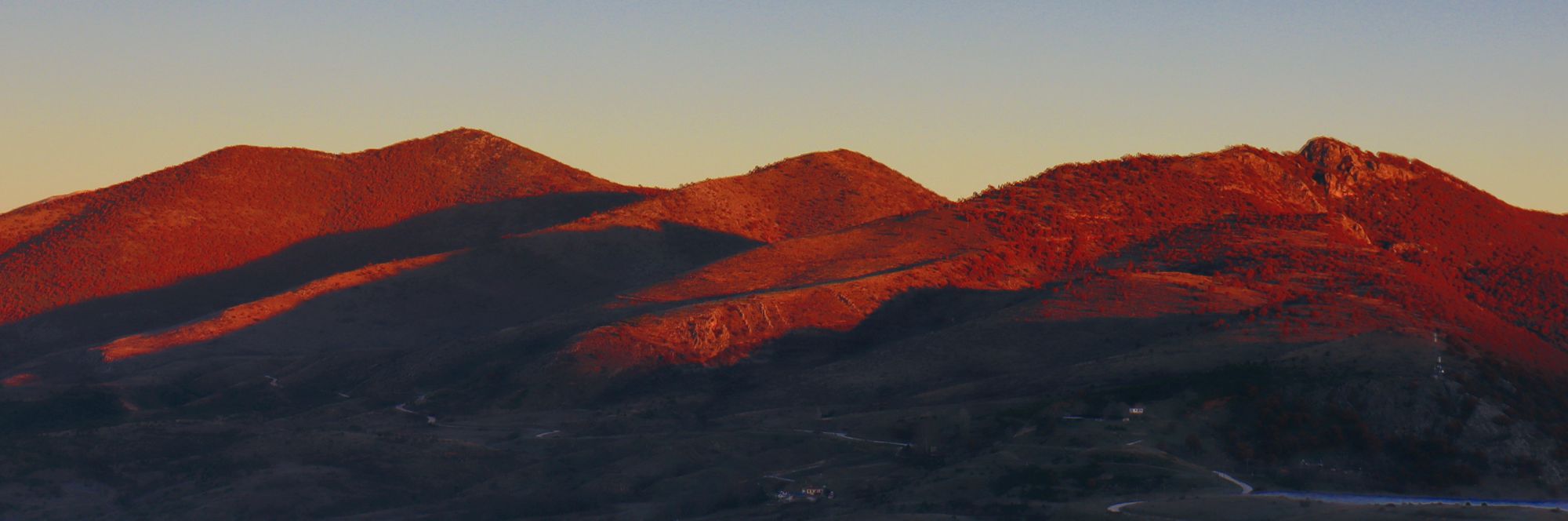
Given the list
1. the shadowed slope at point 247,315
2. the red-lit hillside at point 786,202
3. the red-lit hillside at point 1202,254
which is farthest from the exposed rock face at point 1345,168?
the shadowed slope at point 247,315

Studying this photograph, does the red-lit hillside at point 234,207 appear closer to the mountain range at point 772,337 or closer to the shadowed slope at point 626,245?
the mountain range at point 772,337

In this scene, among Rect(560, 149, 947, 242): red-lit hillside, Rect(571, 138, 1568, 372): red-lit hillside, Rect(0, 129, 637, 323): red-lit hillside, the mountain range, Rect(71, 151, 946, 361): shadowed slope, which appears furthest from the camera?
Rect(0, 129, 637, 323): red-lit hillside

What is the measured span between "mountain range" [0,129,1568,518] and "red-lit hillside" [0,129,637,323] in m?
0.55

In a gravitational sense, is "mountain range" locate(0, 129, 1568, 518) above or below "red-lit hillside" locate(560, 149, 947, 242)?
below

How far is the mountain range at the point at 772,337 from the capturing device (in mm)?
79312

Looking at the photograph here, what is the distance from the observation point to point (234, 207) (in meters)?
171

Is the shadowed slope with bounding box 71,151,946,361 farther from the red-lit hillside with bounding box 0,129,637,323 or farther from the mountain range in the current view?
the red-lit hillside with bounding box 0,129,637,323

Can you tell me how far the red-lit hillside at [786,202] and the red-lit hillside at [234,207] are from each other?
61.8 feet

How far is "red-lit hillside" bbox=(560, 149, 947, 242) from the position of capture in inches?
6029

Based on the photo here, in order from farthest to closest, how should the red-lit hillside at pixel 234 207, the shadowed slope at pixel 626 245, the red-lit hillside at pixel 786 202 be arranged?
the red-lit hillside at pixel 234 207 < the red-lit hillside at pixel 786 202 < the shadowed slope at pixel 626 245

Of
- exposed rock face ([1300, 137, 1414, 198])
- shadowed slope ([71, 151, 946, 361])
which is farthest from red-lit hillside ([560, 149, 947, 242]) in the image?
exposed rock face ([1300, 137, 1414, 198])

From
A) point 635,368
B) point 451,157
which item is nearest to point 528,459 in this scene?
point 635,368

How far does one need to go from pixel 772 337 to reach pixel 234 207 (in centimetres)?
7985

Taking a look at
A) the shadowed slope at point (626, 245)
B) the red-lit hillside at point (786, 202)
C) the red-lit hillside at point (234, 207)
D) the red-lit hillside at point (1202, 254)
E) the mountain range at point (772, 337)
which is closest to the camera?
the mountain range at point (772, 337)
